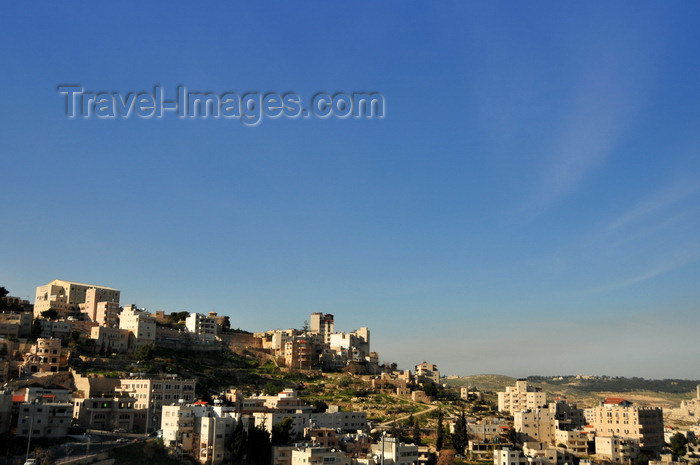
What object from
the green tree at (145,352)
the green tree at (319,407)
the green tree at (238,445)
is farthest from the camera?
the green tree at (145,352)

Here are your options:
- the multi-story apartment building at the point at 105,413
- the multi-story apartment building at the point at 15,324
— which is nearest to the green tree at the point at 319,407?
the multi-story apartment building at the point at 105,413

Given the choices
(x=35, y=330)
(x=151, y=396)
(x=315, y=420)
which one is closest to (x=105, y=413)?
(x=151, y=396)

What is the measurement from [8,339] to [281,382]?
105 ft

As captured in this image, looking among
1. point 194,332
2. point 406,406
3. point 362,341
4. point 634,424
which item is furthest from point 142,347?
point 634,424

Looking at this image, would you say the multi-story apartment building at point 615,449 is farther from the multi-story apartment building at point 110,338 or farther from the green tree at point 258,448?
the multi-story apartment building at point 110,338

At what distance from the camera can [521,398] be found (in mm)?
96875

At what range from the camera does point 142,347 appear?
3339 inches

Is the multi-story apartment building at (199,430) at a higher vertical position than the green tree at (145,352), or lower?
lower

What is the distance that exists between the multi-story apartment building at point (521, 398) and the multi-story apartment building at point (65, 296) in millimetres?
55974

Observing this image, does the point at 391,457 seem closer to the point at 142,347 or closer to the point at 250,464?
the point at 250,464

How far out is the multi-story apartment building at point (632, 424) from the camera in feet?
261

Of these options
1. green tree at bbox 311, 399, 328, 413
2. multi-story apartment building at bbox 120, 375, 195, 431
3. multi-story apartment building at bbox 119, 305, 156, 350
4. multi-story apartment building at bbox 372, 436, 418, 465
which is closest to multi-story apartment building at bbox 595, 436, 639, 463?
multi-story apartment building at bbox 372, 436, 418, 465

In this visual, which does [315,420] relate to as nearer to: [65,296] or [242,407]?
[242,407]

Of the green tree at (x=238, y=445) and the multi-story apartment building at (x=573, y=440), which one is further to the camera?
the multi-story apartment building at (x=573, y=440)
